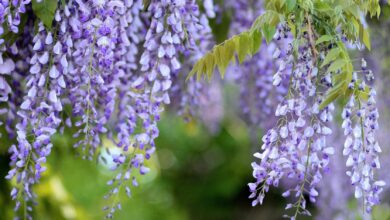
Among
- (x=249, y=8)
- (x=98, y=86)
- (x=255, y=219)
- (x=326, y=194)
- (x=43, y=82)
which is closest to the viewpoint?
(x=43, y=82)

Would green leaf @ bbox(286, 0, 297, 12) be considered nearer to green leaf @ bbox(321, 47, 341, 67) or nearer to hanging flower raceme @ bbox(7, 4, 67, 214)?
green leaf @ bbox(321, 47, 341, 67)

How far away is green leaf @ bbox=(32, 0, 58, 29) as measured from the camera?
2404 mm

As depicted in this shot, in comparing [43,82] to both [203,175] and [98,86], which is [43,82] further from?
[203,175]

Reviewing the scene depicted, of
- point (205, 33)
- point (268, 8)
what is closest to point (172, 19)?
point (268, 8)

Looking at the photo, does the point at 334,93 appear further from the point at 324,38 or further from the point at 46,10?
the point at 46,10

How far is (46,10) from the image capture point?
2416 mm

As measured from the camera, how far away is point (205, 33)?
3.26 meters

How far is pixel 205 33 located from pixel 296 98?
0.98 metres

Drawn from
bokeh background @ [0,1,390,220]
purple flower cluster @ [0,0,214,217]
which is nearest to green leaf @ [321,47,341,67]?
purple flower cluster @ [0,0,214,217]

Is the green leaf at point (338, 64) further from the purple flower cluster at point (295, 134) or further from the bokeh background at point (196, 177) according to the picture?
the bokeh background at point (196, 177)

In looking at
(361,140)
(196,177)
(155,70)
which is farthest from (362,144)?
(196,177)

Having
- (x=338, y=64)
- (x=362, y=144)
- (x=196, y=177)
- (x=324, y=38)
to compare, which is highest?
(x=196, y=177)

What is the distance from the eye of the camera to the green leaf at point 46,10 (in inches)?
94.7

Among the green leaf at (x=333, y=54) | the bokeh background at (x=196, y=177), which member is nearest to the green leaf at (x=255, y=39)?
the green leaf at (x=333, y=54)
